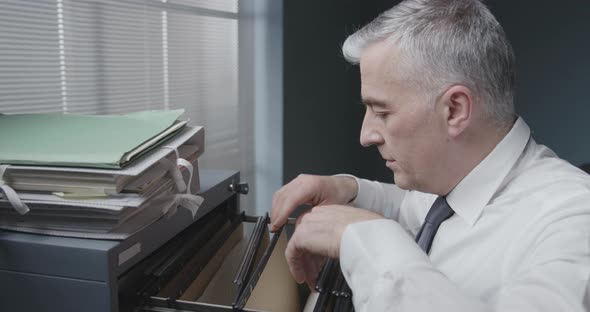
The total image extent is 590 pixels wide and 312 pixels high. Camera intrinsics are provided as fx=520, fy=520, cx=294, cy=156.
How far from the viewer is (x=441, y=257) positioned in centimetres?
81

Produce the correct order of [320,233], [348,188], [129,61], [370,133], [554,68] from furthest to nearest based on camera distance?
[554,68]
[129,61]
[348,188]
[370,133]
[320,233]

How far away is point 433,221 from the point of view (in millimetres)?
862

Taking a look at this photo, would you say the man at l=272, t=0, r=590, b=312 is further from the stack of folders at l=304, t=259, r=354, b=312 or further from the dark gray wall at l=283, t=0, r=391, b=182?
the dark gray wall at l=283, t=0, r=391, b=182

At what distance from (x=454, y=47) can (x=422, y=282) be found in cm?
34

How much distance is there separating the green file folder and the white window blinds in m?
0.42

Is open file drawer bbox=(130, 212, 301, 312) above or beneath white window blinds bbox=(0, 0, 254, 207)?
beneath

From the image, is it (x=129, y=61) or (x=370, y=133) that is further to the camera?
(x=129, y=61)

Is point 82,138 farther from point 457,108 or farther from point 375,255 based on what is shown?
point 457,108

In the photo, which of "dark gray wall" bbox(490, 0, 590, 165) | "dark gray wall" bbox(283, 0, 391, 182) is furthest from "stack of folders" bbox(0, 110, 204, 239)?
"dark gray wall" bbox(490, 0, 590, 165)

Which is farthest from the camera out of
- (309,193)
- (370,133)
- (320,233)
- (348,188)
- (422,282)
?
(348,188)

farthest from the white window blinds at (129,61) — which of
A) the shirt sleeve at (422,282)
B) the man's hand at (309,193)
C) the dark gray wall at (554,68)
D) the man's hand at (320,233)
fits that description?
the dark gray wall at (554,68)

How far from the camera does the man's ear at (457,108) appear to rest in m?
0.74

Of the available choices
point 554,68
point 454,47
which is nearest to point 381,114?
point 454,47

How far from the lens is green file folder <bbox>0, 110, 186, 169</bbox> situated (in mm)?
647
